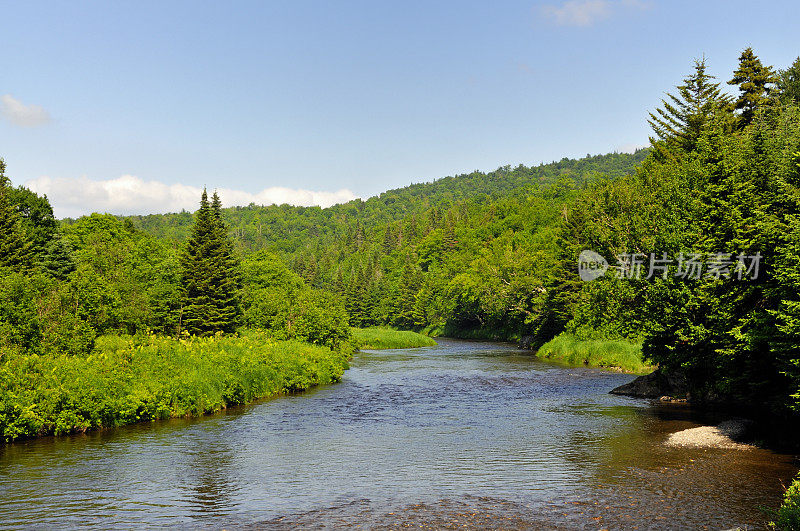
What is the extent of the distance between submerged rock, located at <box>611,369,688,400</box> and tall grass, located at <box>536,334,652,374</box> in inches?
417

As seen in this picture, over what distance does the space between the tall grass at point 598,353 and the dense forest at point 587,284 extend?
121 centimetres

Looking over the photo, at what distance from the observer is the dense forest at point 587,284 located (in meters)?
24.0

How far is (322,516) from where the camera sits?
1577cm

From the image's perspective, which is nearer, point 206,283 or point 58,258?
point 206,283

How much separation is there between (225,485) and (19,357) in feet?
43.7

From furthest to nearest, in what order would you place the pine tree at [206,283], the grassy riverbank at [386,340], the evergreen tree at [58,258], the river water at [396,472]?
1. the grassy riverbank at [386,340]
2. the evergreen tree at [58,258]
3. the pine tree at [206,283]
4. the river water at [396,472]

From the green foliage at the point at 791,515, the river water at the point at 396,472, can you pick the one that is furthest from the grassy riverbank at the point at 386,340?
the green foliage at the point at 791,515

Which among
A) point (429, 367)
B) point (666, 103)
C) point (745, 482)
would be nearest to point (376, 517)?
point (745, 482)

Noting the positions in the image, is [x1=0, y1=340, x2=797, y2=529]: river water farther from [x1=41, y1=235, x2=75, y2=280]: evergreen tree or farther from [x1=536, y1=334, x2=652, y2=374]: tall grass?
[x1=41, y1=235, x2=75, y2=280]: evergreen tree

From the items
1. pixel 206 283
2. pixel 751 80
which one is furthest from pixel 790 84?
pixel 206 283

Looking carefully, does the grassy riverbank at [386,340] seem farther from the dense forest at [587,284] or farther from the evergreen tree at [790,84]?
the evergreen tree at [790,84]

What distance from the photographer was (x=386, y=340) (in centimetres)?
8688

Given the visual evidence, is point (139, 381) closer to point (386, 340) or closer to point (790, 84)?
point (386, 340)

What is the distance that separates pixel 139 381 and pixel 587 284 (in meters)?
45.1
